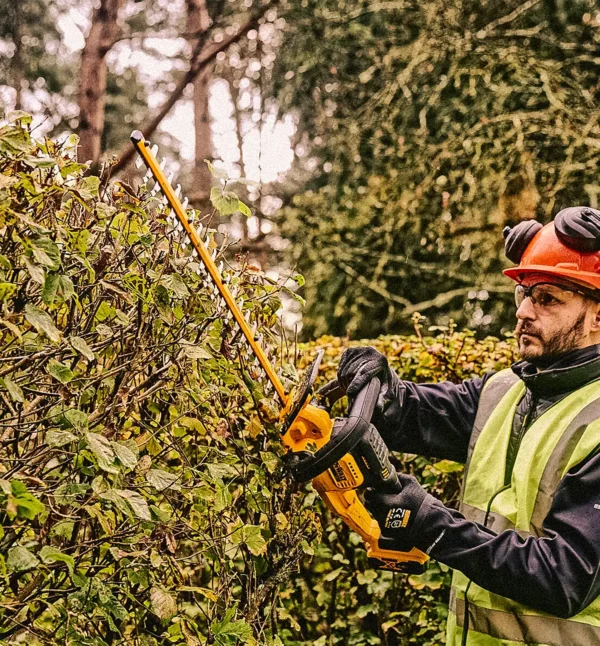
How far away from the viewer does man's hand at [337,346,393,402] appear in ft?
6.77

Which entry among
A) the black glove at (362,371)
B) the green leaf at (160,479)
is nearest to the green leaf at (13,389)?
the green leaf at (160,479)

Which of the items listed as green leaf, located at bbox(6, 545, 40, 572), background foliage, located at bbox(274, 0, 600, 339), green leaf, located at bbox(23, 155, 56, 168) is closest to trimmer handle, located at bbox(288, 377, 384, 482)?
green leaf, located at bbox(6, 545, 40, 572)

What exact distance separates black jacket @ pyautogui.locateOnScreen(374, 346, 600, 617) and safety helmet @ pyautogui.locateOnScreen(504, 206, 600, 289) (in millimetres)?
224

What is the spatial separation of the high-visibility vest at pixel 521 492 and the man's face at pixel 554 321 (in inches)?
5.9

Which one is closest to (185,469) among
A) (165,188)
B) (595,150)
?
(165,188)

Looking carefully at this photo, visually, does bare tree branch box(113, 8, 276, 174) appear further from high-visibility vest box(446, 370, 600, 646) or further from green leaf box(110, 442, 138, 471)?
green leaf box(110, 442, 138, 471)

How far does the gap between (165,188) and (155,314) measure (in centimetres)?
31

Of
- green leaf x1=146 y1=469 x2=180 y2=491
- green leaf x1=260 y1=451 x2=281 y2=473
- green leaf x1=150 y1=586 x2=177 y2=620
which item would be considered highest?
green leaf x1=146 y1=469 x2=180 y2=491

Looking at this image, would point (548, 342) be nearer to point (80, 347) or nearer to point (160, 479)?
point (160, 479)

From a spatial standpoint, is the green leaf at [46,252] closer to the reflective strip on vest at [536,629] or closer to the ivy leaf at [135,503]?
the ivy leaf at [135,503]

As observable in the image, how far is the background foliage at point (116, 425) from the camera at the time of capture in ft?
4.91

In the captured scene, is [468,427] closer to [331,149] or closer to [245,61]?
[331,149]

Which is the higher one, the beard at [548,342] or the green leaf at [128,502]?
the beard at [548,342]

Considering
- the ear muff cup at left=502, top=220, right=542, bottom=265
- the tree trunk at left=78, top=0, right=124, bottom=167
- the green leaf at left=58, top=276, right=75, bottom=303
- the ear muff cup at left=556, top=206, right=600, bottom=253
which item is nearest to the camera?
the green leaf at left=58, top=276, right=75, bottom=303
